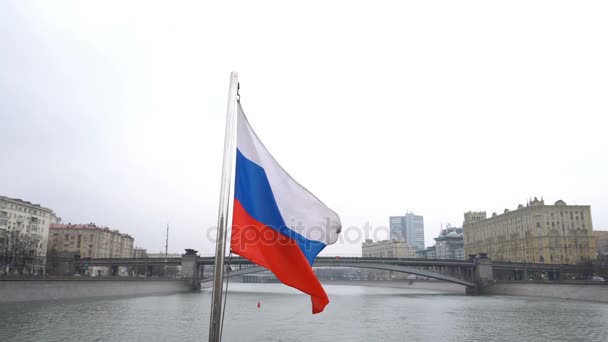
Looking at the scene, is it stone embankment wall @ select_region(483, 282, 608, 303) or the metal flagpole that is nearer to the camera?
the metal flagpole

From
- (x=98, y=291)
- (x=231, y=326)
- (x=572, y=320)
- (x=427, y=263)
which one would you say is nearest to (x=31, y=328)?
(x=231, y=326)

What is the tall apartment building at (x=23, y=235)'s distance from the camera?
194ft

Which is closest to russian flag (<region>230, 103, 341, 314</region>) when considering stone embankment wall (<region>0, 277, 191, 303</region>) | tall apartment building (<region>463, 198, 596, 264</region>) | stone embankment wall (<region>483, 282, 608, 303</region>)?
stone embankment wall (<region>0, 277, 191, 303</region>)

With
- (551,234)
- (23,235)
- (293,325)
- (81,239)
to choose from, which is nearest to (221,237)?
(293,325)

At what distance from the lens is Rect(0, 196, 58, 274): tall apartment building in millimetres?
59062

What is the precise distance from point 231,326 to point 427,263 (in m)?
51.3

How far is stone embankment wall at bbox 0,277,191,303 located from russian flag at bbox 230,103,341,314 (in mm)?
36358

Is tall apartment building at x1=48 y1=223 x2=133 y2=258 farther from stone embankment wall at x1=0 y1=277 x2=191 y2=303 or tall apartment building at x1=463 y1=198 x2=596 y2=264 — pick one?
tall apartment building at x1=463 y1=198 x2=596 y2=264

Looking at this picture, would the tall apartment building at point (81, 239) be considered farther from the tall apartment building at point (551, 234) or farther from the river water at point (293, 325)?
the tall apartment building at point (551, 234)

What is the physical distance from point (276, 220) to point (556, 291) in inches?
2253

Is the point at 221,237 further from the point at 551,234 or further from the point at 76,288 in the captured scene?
the point at 551,234

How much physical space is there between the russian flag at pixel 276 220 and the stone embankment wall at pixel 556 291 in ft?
165

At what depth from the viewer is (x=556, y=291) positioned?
178 ft

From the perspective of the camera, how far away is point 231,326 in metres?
26.0
